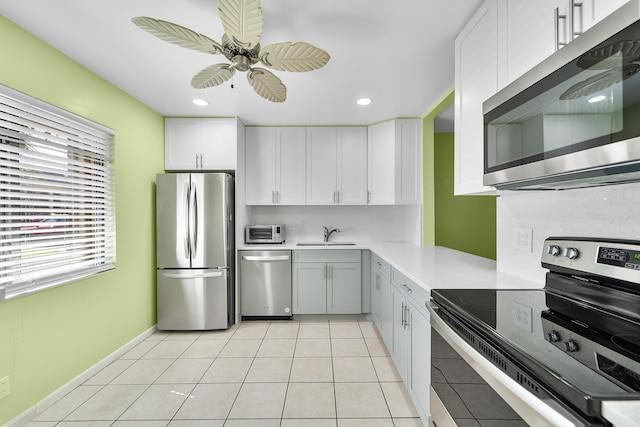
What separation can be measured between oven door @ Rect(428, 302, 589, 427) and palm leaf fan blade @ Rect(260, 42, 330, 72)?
1463mm

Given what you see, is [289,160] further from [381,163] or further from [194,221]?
[194,221]

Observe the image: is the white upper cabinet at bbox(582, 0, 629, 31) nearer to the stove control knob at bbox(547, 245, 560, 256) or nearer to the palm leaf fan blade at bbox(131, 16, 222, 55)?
the stove control knob at bbox(547, 245, 560, 256)

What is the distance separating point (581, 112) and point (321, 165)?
3.04 metres

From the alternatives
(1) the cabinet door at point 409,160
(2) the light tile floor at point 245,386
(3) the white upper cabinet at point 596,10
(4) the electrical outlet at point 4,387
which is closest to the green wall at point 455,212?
(1) the cabinet door at point 409,160

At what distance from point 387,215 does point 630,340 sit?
10.7 feet

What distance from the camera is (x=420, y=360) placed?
1.65 meters

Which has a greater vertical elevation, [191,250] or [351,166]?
[351,166]

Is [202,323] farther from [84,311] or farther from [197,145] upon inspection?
[197,145]

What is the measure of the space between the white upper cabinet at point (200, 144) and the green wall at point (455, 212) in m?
2.87

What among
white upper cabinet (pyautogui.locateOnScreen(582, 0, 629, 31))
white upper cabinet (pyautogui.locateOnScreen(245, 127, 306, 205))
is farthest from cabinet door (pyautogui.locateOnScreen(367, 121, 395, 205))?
white upper cabinet (pyautogui.locateOnScreen(582, 0, 629, 31))

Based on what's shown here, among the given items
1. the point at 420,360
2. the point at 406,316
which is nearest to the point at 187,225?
the point at 406,316

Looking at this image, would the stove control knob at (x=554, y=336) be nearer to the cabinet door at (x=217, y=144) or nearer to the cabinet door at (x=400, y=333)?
the cabinet door at (x=400, y=333)

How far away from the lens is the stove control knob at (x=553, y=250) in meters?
1.21

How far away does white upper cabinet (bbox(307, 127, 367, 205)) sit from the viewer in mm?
3750
